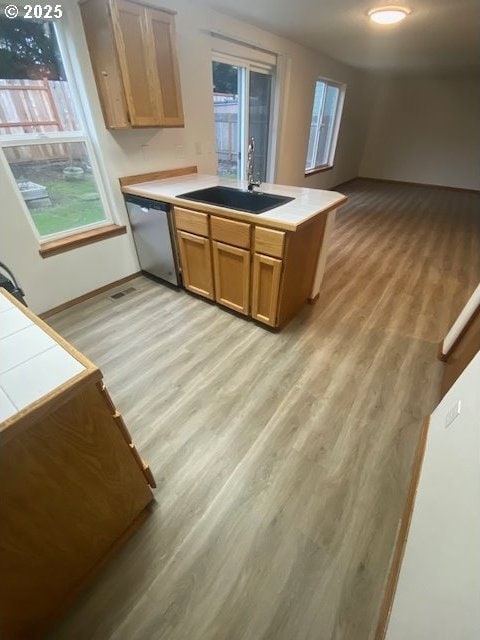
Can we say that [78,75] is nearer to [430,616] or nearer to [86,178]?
[86,178]

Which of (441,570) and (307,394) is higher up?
(441,570)

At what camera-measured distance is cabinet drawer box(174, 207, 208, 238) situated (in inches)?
81.2

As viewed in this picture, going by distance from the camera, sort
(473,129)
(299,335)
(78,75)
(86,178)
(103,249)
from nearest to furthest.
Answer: (78,75)
(299,335)
(86,178)
(103,249)
(473,129)

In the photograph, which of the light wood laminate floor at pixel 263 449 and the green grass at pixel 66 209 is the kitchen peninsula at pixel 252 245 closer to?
the light wood laminate floor at pixel 263 449

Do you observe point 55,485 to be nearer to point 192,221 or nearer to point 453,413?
point 453,413

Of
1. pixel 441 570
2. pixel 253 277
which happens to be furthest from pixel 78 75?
pixel 441 570

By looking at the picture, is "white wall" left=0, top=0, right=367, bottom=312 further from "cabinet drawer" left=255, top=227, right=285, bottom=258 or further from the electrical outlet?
the electrical outlet

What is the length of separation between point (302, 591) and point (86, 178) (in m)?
2.97

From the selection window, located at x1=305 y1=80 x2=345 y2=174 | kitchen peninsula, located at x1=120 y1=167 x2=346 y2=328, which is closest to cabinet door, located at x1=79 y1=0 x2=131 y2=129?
kitchen peninsula, located at x1=120 y1=167 x2=346 y2=328

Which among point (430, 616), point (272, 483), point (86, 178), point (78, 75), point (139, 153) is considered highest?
point (78, 75)

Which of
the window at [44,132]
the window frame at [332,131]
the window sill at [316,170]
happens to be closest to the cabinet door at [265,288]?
the window at [44,132]

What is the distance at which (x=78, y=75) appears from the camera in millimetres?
1948

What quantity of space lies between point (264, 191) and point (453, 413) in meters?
1.95

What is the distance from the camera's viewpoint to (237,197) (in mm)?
2381
